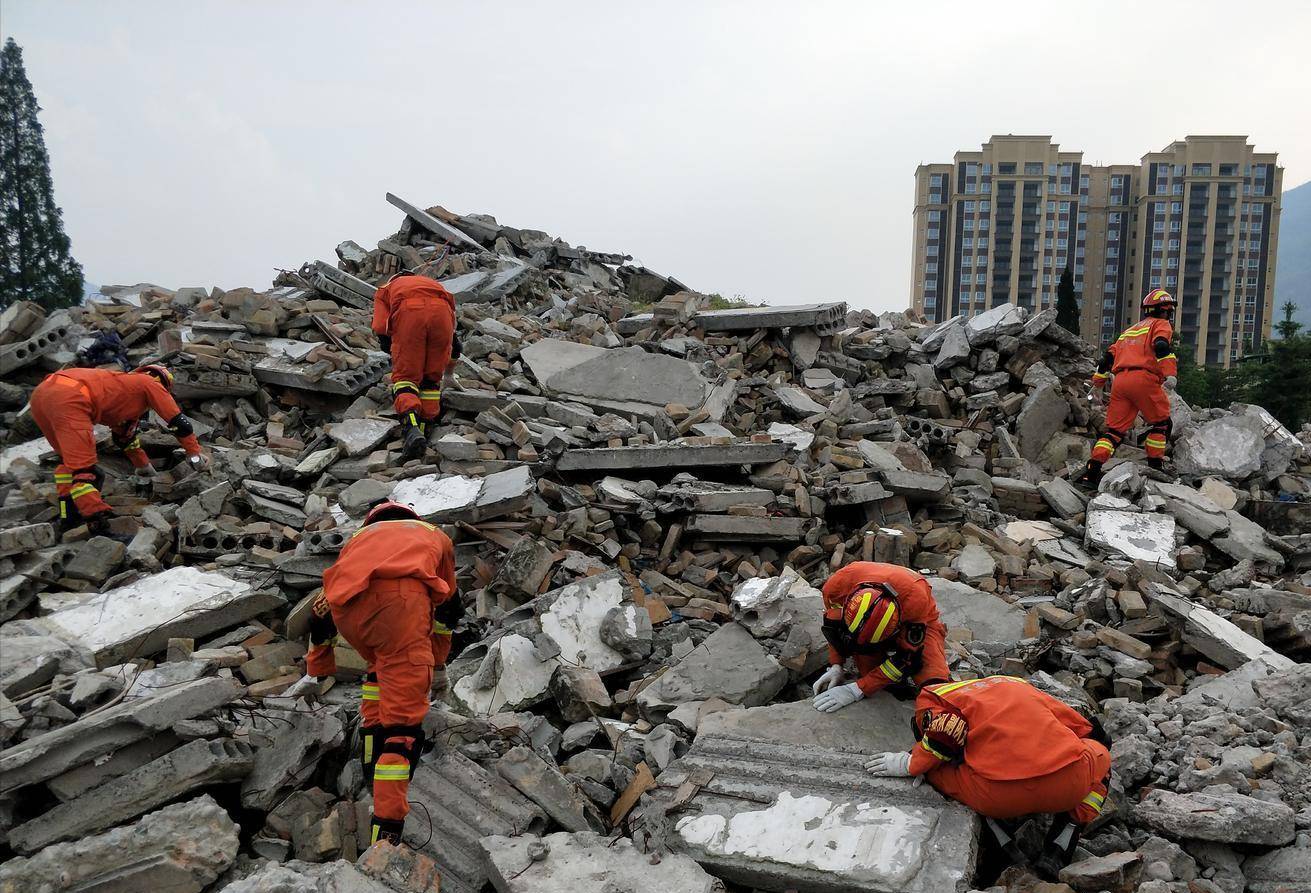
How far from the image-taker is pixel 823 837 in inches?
134

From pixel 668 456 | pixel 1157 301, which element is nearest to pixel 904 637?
pixel 668 456

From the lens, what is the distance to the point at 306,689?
432 centimetres

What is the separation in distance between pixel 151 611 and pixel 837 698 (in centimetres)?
428

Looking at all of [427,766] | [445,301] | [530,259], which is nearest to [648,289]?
[530,259]

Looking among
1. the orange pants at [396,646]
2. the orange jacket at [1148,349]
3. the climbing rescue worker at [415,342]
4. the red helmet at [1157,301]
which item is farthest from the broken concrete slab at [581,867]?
the red helmet at [1157,301]

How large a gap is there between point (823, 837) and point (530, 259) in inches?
493

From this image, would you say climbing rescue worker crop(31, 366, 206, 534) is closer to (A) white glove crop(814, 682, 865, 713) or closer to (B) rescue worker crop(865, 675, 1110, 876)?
(A) white glove crop(814, 682, 865, 713)

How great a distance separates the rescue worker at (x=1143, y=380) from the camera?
7945 millimetres

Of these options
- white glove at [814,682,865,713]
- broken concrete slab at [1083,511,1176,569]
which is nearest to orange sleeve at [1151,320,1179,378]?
broken concrete slab at [1083,511,1176,569]

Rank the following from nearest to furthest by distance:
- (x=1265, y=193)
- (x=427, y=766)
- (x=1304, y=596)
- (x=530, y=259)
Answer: (x=427, y=766)
(x=1304, y=596)
(x=530, y=259)
(x=1265, y=193)

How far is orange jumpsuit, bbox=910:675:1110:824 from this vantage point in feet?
10.9

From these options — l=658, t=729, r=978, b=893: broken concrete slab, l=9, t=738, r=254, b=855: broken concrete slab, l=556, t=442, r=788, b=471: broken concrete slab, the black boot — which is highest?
l=556, t=442, r=788, b=471: broken concrete slab

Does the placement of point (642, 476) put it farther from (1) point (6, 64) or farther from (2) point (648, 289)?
(1) point (6, 64)

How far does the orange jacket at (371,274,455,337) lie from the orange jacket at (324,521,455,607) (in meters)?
3.70
